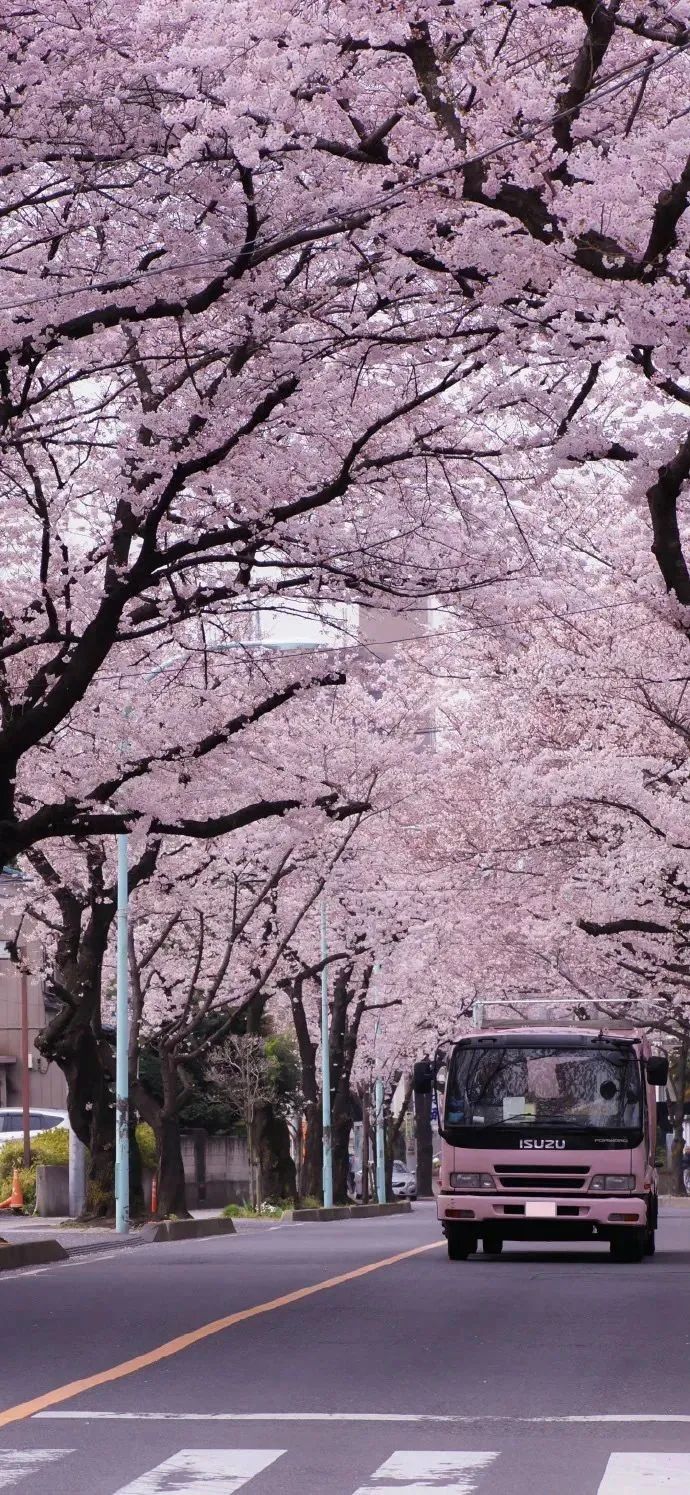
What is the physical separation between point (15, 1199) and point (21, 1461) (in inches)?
1338

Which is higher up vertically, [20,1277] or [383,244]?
[383,244]

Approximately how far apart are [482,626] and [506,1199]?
5646 mm

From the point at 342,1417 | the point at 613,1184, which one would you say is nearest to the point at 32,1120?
the point at 613,1184

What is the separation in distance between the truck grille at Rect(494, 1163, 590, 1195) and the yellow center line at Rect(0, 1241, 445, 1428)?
2.25 metres

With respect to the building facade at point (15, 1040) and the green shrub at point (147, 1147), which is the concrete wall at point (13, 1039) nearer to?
the building facade at point (15, 1040)

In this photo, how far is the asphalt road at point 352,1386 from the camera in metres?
6.86

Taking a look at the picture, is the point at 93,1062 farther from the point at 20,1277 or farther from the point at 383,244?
the point at 383,244

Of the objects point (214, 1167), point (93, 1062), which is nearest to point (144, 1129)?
point (214, 1167)

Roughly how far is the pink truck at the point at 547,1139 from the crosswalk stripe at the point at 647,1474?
1159cm

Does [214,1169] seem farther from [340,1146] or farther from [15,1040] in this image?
[15,1040]

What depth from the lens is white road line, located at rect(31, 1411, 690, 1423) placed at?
8086mm

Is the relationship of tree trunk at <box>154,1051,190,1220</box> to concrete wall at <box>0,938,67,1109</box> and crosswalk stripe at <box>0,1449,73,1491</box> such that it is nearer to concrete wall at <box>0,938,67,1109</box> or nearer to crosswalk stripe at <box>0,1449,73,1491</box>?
crosswalk stripe at <box>0,1449,73,1491</box>

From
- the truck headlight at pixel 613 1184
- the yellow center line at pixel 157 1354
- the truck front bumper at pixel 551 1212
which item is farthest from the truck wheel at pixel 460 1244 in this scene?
the yellow center line at pixel 157 1354

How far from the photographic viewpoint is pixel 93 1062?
97.3ft
